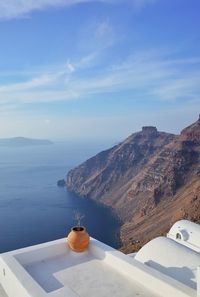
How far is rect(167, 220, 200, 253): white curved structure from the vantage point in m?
18.6

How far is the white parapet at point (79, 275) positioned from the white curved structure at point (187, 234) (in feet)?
22.4

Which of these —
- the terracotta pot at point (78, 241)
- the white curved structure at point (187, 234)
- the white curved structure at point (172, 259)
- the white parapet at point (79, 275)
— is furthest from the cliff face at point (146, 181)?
the white parapet at point (79, 275)

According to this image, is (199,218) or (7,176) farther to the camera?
(7,176)

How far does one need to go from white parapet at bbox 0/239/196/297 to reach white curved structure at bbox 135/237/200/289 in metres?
2.11

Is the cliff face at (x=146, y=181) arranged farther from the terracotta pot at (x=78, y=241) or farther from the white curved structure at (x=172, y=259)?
the terracotta pot at (x=78, y=241)

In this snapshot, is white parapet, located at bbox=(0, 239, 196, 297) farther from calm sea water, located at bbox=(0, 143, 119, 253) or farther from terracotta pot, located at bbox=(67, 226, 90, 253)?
calm sea water, located at bbox=(0, 143, 119, 253)

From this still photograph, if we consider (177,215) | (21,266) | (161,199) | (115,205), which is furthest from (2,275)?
(115,205)

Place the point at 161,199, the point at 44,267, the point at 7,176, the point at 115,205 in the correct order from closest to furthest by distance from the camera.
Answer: the point at 44,267, the point at 161,199, the point at 115,205, the point at 7,176

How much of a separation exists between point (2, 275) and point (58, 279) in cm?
192

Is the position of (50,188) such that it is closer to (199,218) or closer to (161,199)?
(161,199)

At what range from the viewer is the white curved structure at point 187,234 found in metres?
18.6

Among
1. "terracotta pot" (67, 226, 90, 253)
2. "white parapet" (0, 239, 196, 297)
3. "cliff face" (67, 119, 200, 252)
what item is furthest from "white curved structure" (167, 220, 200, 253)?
"cliff face" (67, 119, 200, 252)

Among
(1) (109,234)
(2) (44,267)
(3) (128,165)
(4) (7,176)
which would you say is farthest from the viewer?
(4) (7,176)

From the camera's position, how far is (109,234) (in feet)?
325
